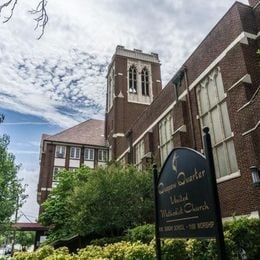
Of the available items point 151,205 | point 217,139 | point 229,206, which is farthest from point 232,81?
point 151,205

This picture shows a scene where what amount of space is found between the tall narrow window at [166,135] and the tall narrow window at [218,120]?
3421mm

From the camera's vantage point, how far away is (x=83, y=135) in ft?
137

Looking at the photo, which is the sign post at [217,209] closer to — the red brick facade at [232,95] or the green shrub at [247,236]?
the green shrub at [247,236]

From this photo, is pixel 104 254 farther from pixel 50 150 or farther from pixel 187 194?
pixel 50 150

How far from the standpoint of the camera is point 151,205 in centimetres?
1541

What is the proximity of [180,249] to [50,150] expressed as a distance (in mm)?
31970

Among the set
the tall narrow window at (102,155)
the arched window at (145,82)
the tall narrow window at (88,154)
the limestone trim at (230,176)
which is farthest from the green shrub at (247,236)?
the tall narrow window at (88,154)

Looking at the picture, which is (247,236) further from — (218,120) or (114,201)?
(114,201)

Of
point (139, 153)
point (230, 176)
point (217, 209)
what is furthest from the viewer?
A: point (139, 153)

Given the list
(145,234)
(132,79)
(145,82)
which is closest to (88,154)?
(132,79)

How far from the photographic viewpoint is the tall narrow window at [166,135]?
17.3m

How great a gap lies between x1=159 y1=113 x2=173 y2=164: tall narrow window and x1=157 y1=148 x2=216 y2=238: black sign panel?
12899 millimetres

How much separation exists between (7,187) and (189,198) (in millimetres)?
21965

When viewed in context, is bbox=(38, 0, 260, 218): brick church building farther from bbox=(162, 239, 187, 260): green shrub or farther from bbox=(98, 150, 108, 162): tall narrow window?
bbox=(98, 150, 108, 162): tall narrow window
